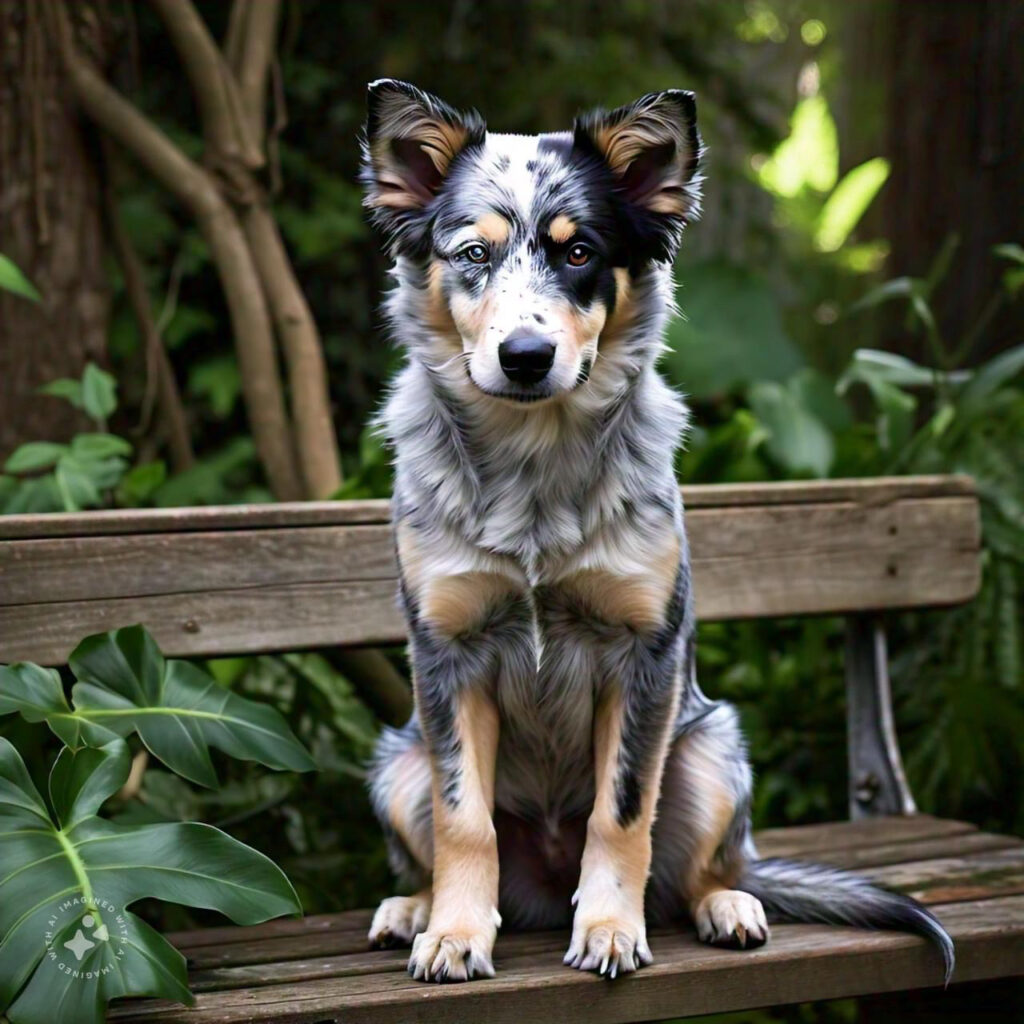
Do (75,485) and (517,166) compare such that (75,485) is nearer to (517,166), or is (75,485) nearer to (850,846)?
(517,166)

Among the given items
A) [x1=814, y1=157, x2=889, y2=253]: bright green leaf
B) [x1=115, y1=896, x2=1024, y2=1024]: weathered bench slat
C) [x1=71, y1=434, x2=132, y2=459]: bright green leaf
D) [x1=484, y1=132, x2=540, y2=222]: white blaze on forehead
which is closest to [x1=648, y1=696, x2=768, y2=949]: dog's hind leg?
[x1=115, y1=896, x2=1024, y2=1024]: weathered bench slat

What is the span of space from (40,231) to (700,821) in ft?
8.81

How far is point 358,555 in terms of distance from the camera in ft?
10.2

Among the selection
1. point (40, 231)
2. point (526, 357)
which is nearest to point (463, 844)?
point (526, 357)

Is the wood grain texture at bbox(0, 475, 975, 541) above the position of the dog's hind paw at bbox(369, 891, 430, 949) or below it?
above

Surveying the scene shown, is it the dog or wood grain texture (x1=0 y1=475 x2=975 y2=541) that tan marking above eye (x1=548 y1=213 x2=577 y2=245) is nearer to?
the dog

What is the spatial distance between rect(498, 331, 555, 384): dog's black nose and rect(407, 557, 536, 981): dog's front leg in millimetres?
420

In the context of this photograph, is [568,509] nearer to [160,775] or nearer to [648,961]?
[648,961]

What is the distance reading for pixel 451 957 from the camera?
7.43ft

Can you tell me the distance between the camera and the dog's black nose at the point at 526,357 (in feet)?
7.23

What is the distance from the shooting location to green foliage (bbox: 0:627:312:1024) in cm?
199

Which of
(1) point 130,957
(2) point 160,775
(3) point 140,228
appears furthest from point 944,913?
(3) point 140,228

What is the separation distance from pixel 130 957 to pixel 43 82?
284 cm

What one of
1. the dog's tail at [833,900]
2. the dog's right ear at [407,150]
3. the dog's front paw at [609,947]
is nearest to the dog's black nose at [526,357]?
the dog's right ear at [407,150]
